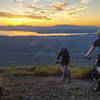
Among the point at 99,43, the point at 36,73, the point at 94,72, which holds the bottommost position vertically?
the point at 36,73

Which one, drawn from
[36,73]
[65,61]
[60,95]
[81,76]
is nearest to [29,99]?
[60,95]

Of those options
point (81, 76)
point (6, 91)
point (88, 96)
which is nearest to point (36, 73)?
point (81, 76)

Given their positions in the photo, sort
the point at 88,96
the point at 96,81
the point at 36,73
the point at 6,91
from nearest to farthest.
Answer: the point at 88,96 < the point at 6,91 < the point at 96,81 < the point at 36,73

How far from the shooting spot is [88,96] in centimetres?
798

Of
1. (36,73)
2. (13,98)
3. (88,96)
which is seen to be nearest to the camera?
(13,98)

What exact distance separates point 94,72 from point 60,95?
1.92m

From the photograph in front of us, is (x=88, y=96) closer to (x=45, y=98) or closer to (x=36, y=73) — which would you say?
(x=45, y=98)

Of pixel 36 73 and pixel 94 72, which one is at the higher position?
pixel 94 72

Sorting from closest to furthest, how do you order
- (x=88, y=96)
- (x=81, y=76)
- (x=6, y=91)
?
(x=88, y=96)
(x=6, y=91)
(x=81, y=76)

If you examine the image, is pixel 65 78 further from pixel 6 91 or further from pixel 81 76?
pixel 6 91

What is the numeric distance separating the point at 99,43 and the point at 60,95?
2.51 m

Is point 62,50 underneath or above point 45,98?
above

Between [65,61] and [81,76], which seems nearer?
[65,61]

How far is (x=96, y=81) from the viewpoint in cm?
923
